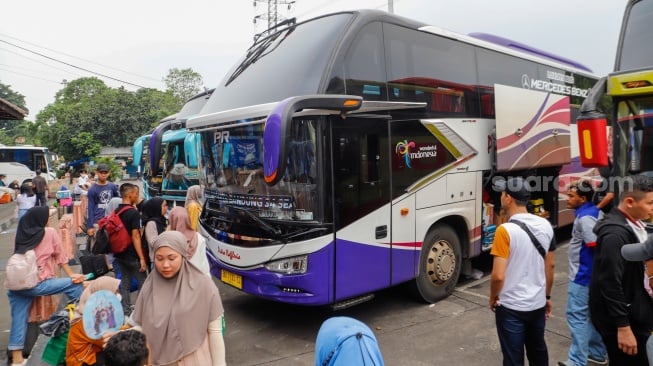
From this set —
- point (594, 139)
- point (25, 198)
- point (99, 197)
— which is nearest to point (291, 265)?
point (594, 139)

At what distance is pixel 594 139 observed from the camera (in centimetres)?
399

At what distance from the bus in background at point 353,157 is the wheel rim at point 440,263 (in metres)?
0.02

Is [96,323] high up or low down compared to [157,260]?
down

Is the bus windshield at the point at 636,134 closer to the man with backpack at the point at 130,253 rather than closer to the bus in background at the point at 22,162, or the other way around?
the man with backpack at the point at 130,253

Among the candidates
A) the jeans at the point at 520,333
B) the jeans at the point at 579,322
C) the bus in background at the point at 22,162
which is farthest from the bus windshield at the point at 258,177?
the bus in background at the point at 22,162

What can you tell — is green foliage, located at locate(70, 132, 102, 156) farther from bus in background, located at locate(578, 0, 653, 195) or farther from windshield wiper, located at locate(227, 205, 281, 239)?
bus in background, located at locate(578, 0, 653, 195)

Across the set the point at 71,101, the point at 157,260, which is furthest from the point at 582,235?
the point at 71,101

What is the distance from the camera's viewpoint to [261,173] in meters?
4.68

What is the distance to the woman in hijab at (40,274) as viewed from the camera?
4.18m

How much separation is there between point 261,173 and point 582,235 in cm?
313

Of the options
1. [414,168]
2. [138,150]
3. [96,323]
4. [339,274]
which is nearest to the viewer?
[96,323]

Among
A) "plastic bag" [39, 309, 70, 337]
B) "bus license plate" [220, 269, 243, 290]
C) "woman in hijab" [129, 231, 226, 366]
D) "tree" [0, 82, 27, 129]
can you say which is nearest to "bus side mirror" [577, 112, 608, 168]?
"woman in hijab" [129, 231, 226, 366]

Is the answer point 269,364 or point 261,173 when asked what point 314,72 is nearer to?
point 261,173

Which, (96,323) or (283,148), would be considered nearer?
(96,323)
